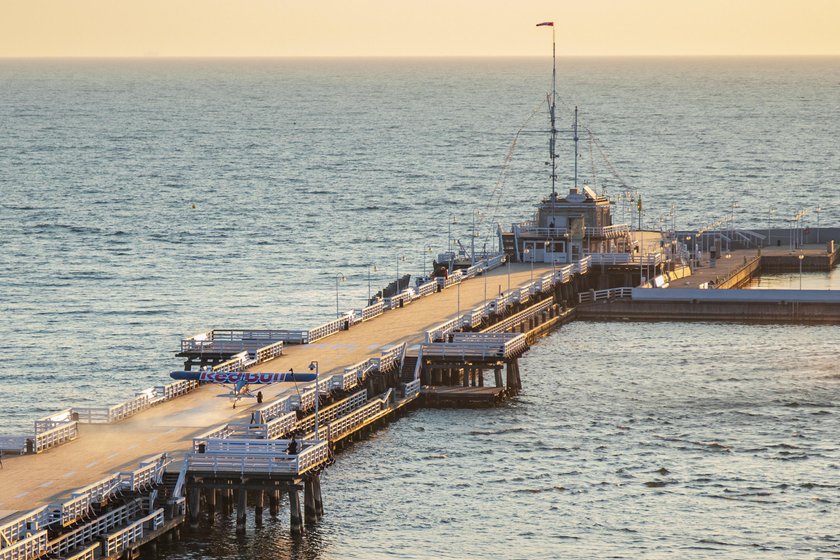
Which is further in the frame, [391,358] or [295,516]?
[391,358]

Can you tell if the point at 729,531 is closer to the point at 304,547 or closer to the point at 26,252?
the point at 304,547

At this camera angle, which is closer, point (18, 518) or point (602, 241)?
point (18, 518)

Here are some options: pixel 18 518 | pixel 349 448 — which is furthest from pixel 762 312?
pixel 18 518

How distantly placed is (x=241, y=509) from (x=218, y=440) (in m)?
2.52

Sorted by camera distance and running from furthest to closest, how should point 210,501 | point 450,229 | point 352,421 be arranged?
point 450,229 → point 352,421 → point 210,501

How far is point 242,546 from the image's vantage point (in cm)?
6719

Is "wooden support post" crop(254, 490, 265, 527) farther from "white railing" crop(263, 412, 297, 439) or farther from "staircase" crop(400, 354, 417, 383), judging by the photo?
"staircase" crop(400, 354, 417, 383)

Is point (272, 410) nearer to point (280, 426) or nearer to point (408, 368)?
point (280, 426)

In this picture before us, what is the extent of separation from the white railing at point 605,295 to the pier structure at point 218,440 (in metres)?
19.5

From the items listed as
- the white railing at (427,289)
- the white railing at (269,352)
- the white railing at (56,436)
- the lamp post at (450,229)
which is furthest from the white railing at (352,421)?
the lamp post at (450,229)

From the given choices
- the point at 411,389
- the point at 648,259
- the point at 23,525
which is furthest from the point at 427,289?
the point at 23,525

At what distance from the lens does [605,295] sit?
12244 centimetres

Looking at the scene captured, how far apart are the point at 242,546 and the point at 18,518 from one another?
370 inches

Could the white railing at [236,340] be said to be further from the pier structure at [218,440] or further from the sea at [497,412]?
the sea at [497,412]
